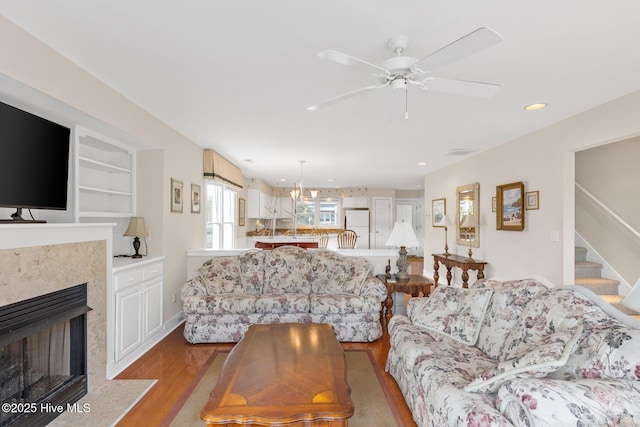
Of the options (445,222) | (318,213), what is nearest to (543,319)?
(445,222)

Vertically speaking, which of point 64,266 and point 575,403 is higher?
point 64,266

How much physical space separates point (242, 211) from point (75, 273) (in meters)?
5.18

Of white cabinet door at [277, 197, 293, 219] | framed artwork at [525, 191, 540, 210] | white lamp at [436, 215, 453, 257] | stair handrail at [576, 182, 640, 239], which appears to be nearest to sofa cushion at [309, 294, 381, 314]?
framed artwork at [525, 191, 540, 210]

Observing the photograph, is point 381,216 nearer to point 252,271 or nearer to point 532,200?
point 532,200

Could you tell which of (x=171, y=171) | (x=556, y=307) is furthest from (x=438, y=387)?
(x=171, y=171)

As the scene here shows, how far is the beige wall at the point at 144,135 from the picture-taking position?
2017 mm

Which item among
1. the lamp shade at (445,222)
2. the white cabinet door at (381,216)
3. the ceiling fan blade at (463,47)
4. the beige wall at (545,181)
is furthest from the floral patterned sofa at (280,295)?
the white cabinet door at (381,216)

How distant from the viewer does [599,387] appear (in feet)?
4.50

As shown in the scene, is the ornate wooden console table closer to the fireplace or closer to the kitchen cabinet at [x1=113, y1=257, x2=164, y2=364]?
the kitchen cabinet at [x1=113, y1=257, x2=164, y2=364]

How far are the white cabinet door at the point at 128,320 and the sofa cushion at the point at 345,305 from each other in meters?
1.74

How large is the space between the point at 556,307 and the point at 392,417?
49.8 inches

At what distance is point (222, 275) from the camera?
13.4 feet

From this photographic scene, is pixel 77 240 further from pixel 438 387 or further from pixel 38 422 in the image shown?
pixel 438 387

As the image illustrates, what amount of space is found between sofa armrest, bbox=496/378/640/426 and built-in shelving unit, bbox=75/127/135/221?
349 cm
